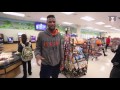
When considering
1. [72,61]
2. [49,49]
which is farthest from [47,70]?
[72,61]

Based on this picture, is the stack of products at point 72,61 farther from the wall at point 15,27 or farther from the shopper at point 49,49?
the wall at point 15,27

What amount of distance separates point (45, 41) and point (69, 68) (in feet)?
7.39

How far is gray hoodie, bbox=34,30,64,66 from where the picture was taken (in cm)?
182

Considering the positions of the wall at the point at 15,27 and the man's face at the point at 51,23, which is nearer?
the man's face at the point at 51,23

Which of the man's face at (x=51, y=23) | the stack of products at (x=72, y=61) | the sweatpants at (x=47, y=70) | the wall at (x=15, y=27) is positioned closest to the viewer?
the man's face at (x=51, y=23)

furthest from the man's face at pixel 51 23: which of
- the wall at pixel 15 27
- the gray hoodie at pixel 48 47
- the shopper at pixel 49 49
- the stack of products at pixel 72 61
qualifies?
the wall at pixel 15 27

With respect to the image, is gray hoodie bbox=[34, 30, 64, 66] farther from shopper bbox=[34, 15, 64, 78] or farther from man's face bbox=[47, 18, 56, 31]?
man's face bbox=[47, 18, 56, 31]

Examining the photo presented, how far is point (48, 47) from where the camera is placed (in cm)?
182

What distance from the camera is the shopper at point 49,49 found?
181 cm

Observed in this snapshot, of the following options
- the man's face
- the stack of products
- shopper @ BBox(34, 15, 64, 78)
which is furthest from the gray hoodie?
the stack of products

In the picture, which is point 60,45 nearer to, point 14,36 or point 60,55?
point 60,55
